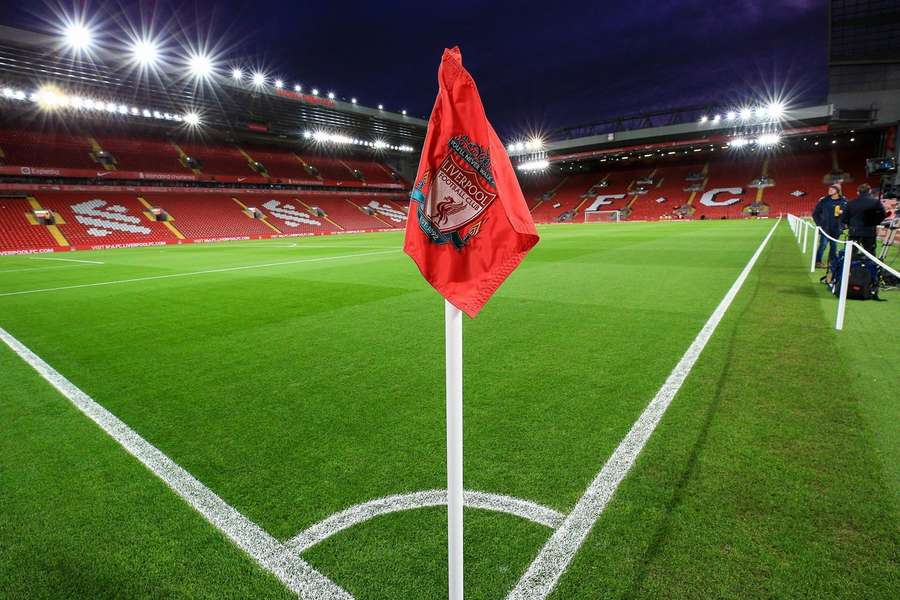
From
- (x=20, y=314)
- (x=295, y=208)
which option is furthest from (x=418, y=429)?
(x=295, y=208)

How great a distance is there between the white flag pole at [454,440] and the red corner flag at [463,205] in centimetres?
8

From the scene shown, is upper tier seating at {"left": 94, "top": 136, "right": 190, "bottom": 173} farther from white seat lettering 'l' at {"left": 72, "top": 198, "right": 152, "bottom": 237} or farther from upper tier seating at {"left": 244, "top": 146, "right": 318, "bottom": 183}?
upper tier seating at {"left": 244, "top": 146, "right": 318, "bottom": 183}

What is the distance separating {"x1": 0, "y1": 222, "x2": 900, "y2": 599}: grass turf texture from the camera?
1937mm

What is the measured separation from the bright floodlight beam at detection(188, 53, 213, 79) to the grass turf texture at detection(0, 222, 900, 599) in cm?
3074

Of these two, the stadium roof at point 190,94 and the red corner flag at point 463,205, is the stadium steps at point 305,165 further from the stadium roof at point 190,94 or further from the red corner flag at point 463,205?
the red corner flag at point 463,205

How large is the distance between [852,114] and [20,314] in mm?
54376

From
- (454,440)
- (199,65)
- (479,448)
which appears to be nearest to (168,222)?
(199,65)

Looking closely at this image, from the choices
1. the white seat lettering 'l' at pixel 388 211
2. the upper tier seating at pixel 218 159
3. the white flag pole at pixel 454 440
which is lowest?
the white flag pole at pixel 454 440

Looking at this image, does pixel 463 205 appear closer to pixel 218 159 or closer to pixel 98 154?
pixel 98 154

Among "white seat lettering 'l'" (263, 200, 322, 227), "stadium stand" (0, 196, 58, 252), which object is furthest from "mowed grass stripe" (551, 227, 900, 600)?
"white seat lettering 'l'" (263, 200, 322, 227)

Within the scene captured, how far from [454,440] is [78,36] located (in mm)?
33929

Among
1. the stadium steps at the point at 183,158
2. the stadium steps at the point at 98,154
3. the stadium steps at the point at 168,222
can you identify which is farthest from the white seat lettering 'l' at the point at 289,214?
the stadium steps at the point at 98,154

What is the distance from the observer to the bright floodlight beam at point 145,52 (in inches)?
1072

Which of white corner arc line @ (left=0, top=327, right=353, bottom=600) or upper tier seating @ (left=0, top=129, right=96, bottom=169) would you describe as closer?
white corner arc line @ (left=0, top=327, right=353, bottom=600)
